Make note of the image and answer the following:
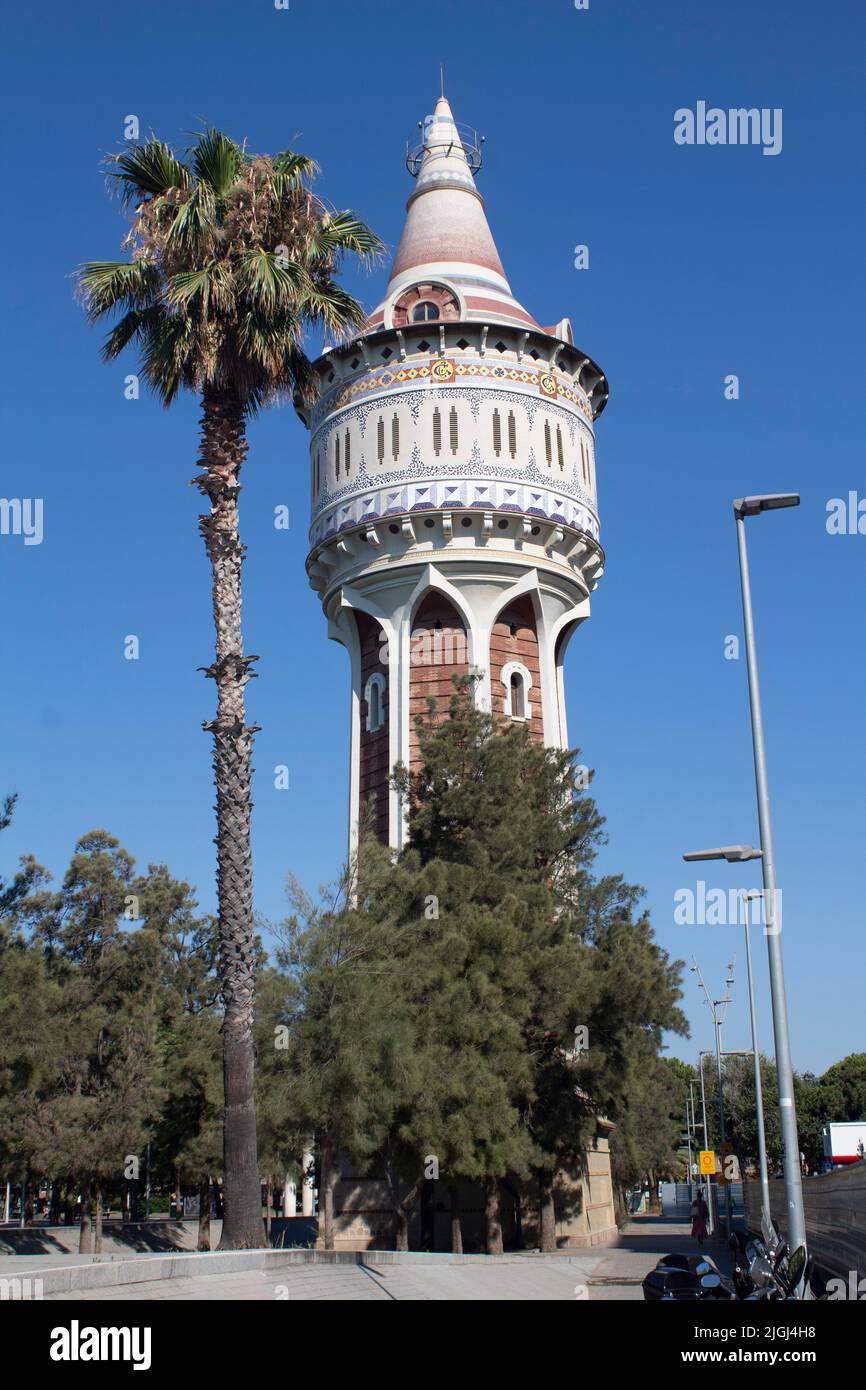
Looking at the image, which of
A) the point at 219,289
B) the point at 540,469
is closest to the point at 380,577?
the point at 540,469

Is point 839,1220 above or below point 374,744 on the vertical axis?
below

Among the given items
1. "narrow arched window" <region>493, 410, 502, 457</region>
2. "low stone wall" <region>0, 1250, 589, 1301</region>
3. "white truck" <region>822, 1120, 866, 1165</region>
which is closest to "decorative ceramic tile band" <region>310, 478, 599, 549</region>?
"narrow arched window" <region>493, 410, 502, 457</region>

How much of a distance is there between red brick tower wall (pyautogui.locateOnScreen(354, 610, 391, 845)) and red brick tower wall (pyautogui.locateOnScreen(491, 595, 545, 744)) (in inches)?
105

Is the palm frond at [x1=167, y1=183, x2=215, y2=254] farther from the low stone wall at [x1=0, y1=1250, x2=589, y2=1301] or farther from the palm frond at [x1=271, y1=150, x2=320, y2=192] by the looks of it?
the low stone wall at [x1=0, y1=1250, x2=589, y2=1301]

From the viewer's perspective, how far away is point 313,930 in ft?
75.3

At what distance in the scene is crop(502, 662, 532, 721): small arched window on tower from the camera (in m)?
32.5

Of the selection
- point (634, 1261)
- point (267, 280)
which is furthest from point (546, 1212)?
point (267, 280)

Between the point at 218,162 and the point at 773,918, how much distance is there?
13046mm

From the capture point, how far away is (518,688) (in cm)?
3294

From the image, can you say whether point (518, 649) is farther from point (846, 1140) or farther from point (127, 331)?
point (846, 1140)

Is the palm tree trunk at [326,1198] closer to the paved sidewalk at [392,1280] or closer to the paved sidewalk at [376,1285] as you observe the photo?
the paved sidewalk at [392,1280]

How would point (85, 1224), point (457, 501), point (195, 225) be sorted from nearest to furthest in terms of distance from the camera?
point (195, 225) < point (457, 501) < point (85, 1224)

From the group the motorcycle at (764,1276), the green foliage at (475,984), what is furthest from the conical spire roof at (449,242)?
the motorcycle at (764,1276)

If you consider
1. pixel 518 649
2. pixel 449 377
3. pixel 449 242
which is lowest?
pixel 518 649
